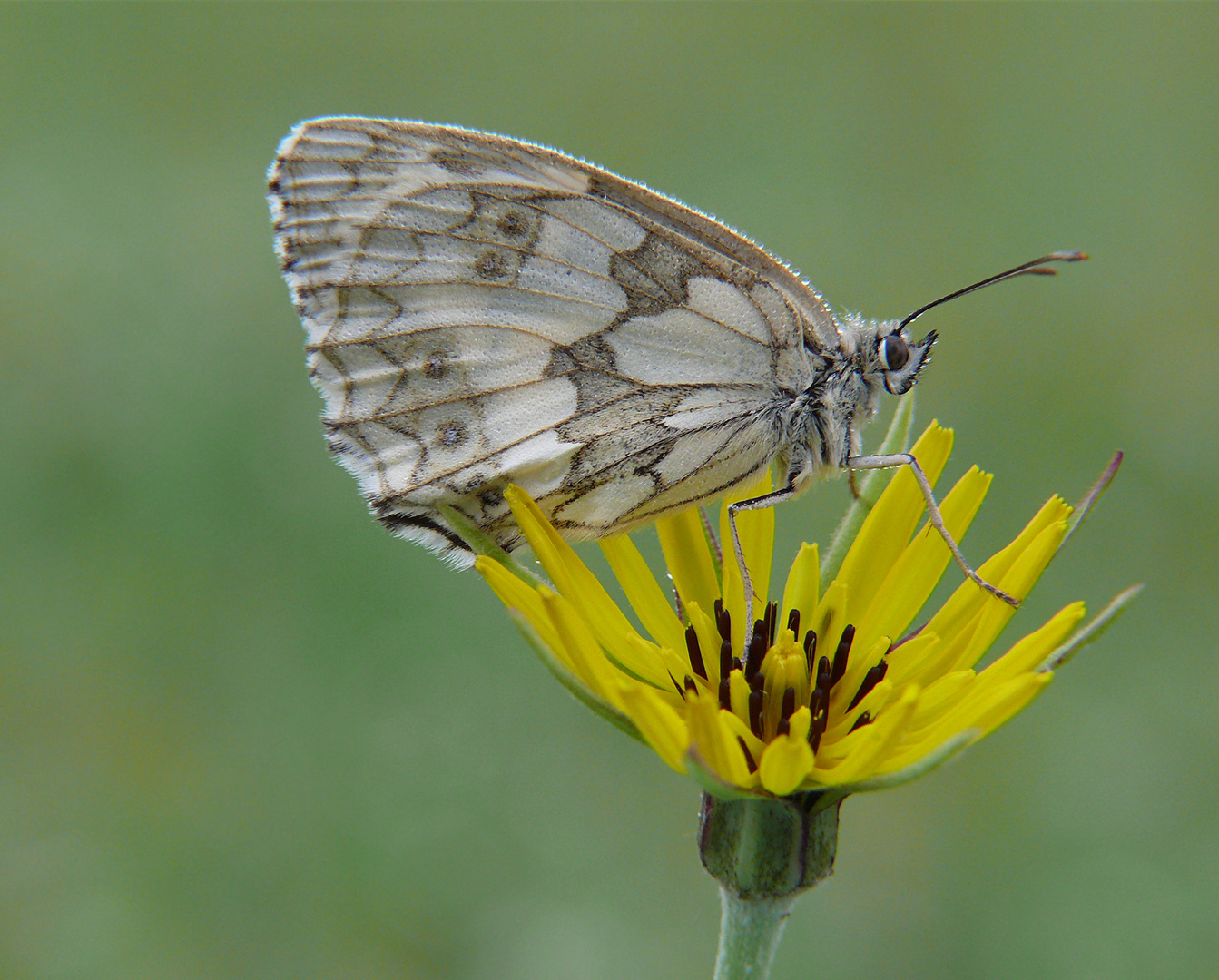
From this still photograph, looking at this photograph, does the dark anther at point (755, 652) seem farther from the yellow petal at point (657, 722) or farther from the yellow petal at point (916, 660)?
the yellow petal at point (657, 722)

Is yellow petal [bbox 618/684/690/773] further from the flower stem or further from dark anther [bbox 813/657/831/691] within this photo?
dark anther [bbox 813/657/831/691]

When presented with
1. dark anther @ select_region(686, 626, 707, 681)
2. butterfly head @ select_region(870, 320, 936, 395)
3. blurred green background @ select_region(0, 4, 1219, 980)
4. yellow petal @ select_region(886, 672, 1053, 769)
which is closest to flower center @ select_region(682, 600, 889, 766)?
dark anther @ select_region(686, 626, 707, 681)

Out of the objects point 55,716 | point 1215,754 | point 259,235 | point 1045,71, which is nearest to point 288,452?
point 55,716

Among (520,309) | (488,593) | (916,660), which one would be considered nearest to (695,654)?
(916,660)

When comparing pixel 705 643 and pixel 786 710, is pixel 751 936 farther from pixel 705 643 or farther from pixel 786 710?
pixel 705 643

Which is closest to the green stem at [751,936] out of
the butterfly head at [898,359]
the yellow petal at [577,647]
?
the yellow petal at [577,647]

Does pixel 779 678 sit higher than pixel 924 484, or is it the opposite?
pixel 924 484
